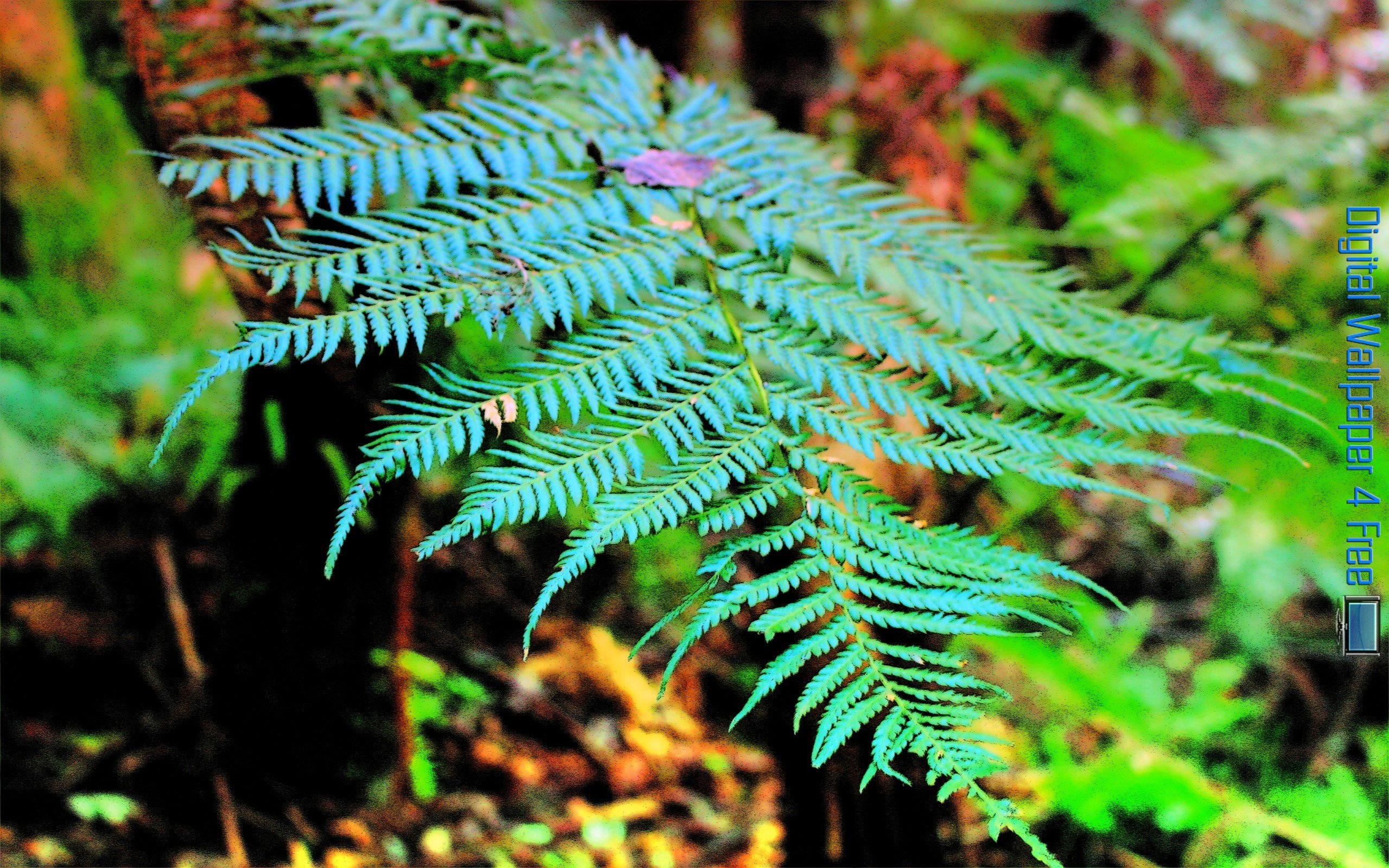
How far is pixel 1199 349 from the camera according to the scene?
1068mm

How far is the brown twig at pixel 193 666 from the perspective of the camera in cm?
146

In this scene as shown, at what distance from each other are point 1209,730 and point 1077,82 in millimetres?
1881

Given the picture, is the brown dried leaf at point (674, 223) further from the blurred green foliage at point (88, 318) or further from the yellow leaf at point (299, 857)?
the yellow leaf at point (299, 857)

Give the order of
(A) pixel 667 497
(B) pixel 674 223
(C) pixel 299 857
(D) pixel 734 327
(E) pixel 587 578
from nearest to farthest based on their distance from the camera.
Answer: (A) pixel 667 497 → (D) pixel 734 327 → (B) pixel 674 223 → (C) pixel 299 857 → (E) pixel 587 578

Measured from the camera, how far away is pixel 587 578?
2568mm

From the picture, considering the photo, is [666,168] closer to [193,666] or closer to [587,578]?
[193,666]

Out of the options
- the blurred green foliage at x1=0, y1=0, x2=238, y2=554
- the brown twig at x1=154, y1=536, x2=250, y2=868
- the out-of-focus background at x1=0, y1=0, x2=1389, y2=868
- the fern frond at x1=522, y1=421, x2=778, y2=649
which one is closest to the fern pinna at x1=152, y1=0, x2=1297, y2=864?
the fern frond at x1=522, y1=421, x2=778, y2=649

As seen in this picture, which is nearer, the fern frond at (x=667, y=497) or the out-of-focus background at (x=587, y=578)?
the fern frond at (x=667, y=497)

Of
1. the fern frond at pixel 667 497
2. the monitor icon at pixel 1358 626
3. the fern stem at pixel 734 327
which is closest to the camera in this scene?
the fern frond at pixel 667 497

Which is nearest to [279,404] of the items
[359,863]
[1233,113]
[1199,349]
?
[359,863]

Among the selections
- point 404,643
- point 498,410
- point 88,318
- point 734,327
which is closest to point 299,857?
point 404,643

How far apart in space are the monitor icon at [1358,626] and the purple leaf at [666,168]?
1804 millimetres

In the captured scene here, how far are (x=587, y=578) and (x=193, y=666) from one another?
1193mm

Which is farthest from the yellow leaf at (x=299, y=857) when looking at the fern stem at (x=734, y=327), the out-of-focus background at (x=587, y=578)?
the fern stem at (x=734, y=327)
